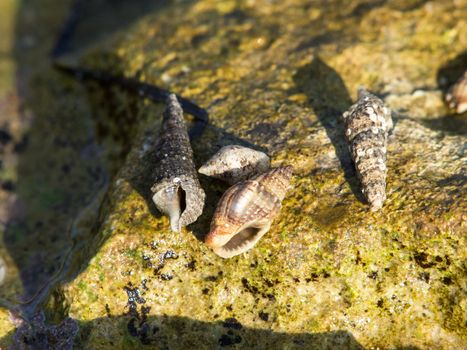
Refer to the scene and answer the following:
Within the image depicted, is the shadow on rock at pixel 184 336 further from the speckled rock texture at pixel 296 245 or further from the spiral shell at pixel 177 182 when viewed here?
the spiral shell at pixel 177 182

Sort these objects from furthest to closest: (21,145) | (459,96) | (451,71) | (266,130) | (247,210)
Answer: (21,145), (451,71), (459,96), (266,130), (247,210)

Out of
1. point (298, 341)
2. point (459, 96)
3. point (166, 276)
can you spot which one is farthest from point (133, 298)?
point (459, 96)

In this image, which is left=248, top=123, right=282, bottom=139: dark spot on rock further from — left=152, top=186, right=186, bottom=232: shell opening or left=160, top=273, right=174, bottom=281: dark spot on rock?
left=160, top=273, right=174, bottom=281: dark spot on rock

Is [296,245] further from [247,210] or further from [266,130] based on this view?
[266,130]

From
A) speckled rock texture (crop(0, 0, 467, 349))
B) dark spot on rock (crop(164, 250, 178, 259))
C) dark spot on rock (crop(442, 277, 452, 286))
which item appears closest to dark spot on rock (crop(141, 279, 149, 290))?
speckled rock texture (crop(0, 0, 467, 349))

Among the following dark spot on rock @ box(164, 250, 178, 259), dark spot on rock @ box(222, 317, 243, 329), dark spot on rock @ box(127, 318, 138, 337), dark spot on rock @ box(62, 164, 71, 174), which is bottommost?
dark spot on rock @ box(222, 317, 243, 329)

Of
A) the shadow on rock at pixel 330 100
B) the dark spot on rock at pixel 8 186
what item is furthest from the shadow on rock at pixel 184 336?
the dark spot on rock at pixel 8 186

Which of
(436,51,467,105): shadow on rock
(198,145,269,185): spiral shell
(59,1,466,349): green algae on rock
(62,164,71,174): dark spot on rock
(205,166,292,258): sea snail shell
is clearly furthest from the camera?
(62,164,71,174): dark spot on rock
